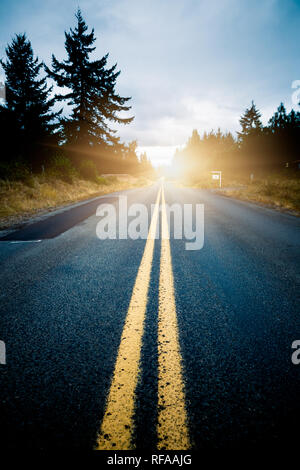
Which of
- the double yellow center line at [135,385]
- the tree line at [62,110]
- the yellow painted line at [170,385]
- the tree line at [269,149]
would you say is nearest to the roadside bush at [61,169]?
the tree line at [62,110]

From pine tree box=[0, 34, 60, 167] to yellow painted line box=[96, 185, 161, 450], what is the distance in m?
15.9

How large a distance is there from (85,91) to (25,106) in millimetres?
13495

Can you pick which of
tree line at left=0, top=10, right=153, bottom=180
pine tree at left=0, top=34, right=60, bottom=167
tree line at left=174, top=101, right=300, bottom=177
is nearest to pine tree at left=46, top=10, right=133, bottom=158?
tree line at left=0, top=10, right=153, bottom=180

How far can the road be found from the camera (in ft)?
3.07

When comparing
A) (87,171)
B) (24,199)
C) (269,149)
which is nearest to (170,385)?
(24,199)

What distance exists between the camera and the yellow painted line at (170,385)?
35.6 inches

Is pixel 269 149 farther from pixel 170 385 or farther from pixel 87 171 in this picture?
pixel 170 385

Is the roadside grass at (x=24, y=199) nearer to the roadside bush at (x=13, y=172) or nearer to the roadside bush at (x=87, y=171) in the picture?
the roadside bush at (x=13, y=172)

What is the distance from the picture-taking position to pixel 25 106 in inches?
559

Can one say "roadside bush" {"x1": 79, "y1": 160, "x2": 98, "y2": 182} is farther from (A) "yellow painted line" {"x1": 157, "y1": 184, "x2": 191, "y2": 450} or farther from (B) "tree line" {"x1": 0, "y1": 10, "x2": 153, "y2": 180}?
(A) "yellow painted line" {"x1": 157, "y1": 184, "x2": 191, "y2": 450}

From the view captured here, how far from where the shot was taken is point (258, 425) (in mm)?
956

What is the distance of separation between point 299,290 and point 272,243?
6.62ft
